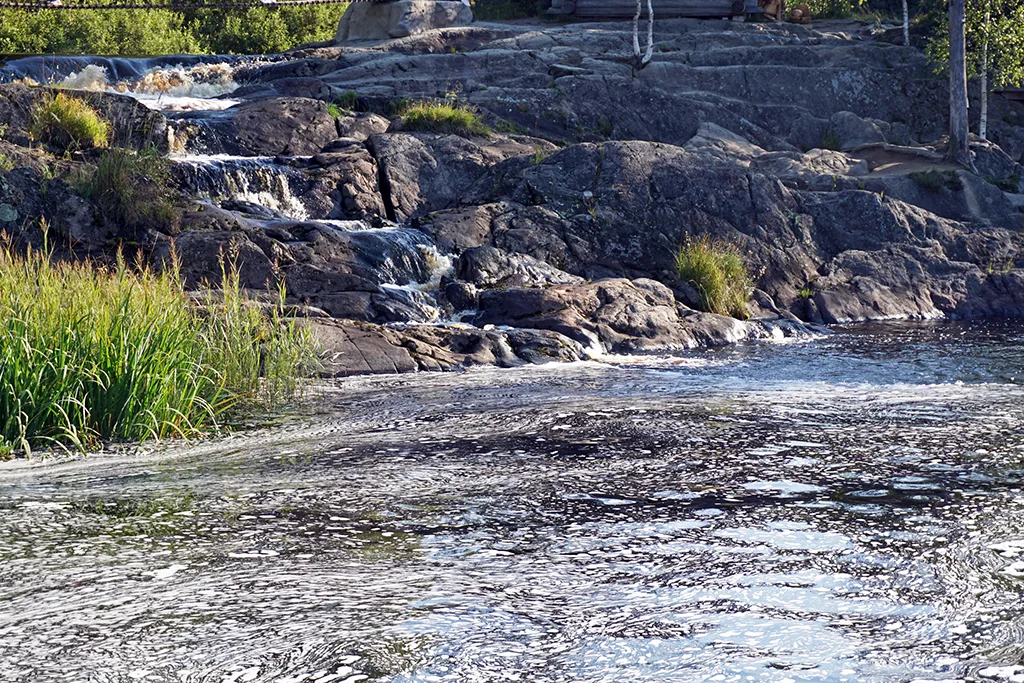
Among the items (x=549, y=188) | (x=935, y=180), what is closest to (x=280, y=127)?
(x=549, y=188)

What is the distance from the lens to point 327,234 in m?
14.4

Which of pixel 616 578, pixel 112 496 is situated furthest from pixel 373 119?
pixel 616 578

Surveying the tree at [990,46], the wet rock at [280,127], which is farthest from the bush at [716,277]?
the tree at [990,46]

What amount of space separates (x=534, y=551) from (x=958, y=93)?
19.9 meters

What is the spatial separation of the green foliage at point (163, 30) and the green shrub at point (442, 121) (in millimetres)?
12002

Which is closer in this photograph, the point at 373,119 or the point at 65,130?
the point at 65,130

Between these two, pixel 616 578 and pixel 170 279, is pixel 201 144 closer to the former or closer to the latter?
pixel 170 279

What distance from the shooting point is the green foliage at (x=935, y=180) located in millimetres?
19984

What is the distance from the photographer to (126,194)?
550 inches

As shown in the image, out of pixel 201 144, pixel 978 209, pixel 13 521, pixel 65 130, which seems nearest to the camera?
pixel 13 521

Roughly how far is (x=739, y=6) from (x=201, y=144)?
17454 mm

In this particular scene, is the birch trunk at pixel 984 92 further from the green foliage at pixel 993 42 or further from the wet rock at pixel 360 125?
the wet rock at pixel 360 125

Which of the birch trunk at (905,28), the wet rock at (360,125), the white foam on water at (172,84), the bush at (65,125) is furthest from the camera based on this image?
the birch trunk at (905,28)

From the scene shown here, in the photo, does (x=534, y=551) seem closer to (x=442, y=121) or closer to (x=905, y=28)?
(x=442, y=121)
